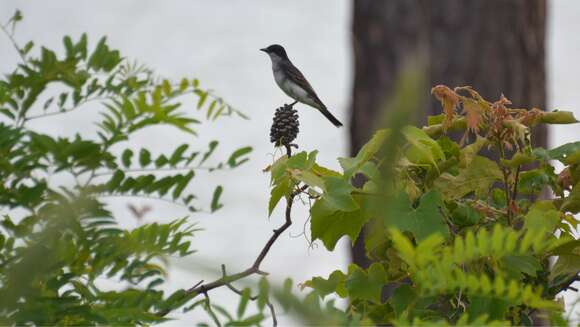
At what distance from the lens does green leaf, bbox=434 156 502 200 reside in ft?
4.76

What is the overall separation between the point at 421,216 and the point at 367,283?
15 cm

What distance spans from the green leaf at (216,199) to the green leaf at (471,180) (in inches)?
15.7

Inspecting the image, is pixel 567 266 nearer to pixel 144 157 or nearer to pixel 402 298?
pixel 402 298

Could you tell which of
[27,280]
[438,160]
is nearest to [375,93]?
[438,160]

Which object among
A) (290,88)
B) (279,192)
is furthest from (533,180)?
(290,88)

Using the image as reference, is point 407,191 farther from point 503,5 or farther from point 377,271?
point 503,5

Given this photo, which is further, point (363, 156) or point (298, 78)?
point (298, 78)

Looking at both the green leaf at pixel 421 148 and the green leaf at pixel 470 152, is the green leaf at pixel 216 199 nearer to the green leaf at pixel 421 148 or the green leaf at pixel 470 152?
the green leaf at pixel 421 148

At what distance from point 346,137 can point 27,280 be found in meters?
4.19

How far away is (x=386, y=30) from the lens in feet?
14.5

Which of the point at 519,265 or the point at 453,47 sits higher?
the point at 453,47

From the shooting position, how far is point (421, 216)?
134 cm

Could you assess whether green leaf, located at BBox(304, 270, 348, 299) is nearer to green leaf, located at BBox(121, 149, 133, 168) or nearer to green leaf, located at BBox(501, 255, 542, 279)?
green leaf, located at BBox(501, 255, 542, 279)

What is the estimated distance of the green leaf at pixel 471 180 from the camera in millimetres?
1450
